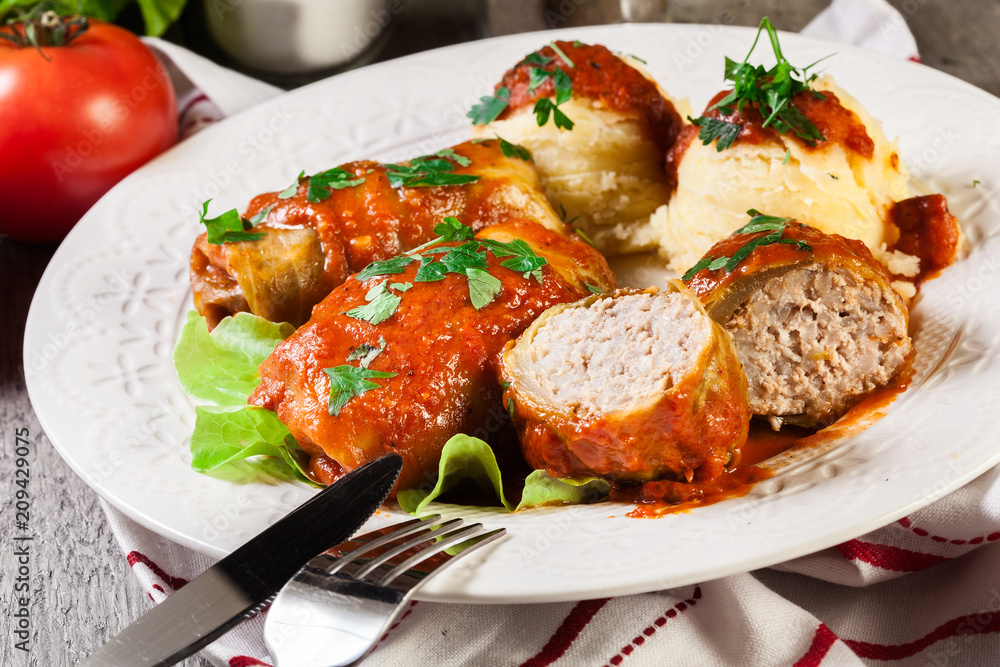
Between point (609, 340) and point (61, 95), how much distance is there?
349 centimetres

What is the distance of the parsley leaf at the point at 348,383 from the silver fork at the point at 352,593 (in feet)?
1.98

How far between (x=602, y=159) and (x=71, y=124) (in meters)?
2.88

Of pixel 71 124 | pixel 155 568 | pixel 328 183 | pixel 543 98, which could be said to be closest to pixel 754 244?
pixel 543 98

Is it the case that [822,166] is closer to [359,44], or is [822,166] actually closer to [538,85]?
[538,85]

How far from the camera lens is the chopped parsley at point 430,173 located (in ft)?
13.8

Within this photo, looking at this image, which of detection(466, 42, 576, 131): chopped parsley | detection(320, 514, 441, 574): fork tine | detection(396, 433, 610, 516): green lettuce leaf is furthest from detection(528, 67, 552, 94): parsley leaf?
detection(320, 514, 441, 574): fork tine

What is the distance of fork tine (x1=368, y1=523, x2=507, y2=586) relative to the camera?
2596 millimetres

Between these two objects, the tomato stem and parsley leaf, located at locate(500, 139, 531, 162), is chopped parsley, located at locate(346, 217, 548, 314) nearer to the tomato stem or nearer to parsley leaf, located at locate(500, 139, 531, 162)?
parsley leaf, located at locate(500, 139, 531, 162)

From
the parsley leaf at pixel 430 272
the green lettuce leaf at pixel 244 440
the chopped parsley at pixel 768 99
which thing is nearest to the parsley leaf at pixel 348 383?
the green lettuce leaf at pixel 244 440

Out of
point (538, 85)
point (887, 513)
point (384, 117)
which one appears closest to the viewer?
point (887, 513)

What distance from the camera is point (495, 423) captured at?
3479 millimetres

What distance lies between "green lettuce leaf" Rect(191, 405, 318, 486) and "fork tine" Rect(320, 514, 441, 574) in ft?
2.18

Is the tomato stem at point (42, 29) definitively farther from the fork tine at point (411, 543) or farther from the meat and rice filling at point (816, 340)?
the meat and rice filling at point (816, 340)

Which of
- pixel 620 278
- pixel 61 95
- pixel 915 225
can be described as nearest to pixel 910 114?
pixel 915 225
